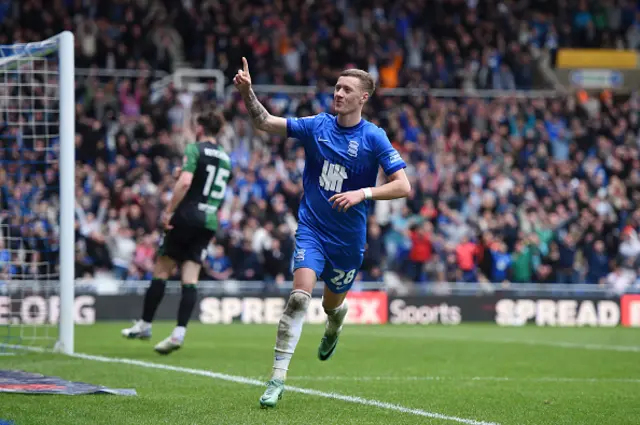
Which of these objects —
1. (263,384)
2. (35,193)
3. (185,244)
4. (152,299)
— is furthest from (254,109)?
(35,193)

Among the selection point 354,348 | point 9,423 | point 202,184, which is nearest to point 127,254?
point 354,348

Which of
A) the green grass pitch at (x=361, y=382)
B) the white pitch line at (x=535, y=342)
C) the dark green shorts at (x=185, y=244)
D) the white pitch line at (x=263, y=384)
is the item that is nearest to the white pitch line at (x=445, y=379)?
the green grass pitch at (x=361, y=382)

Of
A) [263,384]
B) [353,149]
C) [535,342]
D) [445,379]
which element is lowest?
[535,342]

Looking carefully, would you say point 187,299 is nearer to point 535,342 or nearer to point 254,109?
point 254,109

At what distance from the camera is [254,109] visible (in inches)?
317

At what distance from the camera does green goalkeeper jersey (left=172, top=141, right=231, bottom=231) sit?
12031 millimetres

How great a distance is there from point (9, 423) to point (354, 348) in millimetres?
8266

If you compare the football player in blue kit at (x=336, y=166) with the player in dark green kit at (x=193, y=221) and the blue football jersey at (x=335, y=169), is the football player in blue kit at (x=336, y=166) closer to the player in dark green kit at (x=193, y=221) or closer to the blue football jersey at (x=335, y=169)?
the blue football jersey at (x=335, y=169)

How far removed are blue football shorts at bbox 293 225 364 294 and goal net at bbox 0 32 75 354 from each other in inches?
161

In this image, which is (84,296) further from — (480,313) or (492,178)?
(492,178)

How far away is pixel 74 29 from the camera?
26.2m

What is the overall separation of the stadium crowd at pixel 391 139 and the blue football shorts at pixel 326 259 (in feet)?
44.2

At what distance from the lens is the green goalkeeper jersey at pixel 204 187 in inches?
474

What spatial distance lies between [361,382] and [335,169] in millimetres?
2260
